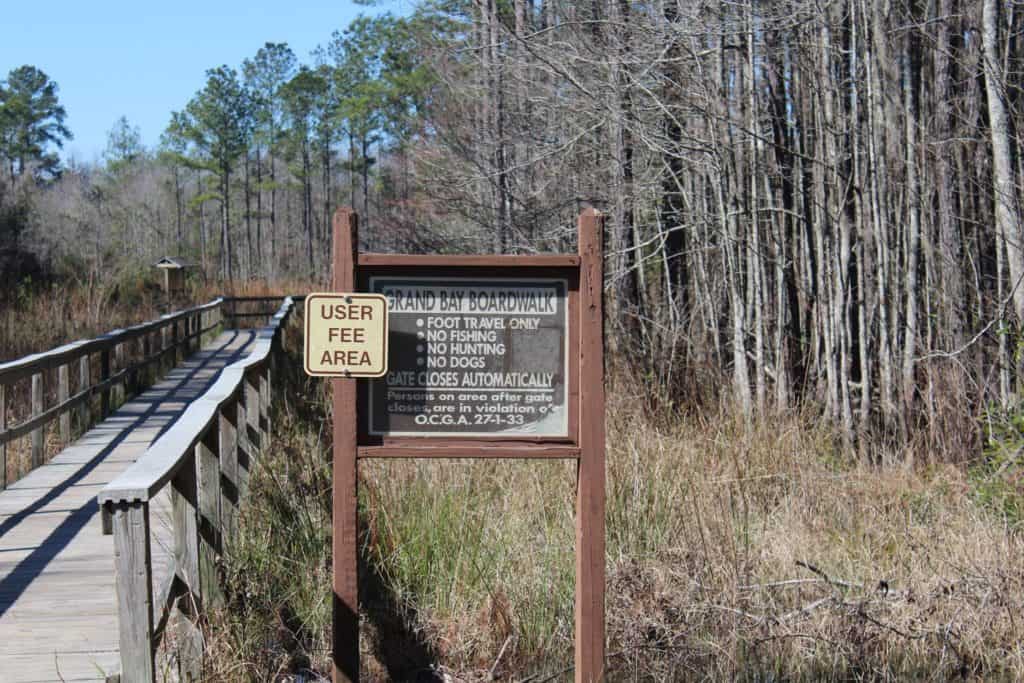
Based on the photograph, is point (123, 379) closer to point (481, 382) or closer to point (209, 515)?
point (209, 515)

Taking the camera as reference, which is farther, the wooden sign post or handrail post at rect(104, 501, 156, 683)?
the wooden sign post

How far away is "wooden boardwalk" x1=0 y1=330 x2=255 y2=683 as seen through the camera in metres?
4.48

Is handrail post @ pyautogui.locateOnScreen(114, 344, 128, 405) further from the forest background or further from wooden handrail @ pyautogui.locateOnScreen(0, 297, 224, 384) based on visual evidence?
the forest background

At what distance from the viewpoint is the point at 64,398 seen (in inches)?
387

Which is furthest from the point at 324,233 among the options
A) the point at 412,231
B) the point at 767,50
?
the point at 767,50

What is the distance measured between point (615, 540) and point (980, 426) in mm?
3450

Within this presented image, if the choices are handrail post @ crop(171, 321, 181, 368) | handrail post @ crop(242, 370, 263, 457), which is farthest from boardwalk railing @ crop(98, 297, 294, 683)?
handrail post @ crop(171, 321, 181, 368)

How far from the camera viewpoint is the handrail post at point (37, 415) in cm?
887

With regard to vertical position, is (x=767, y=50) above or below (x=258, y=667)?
above

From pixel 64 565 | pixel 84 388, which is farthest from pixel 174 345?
pixel 64 565

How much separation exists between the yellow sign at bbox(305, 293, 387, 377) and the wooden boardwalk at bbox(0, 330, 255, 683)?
1.38 m

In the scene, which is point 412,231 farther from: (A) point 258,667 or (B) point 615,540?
(A) point 258,667

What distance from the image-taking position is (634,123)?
31.3 ft

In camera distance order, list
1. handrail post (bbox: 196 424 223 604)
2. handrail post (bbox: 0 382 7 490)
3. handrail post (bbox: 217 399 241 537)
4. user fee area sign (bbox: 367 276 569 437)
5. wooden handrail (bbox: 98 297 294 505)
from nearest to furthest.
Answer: wooden handrail (bbox: 98 297 294 505) < user fee area sign (bbox: 367 276 569 437) < handrail post (bbox: 196 424 223 604) < handrail post (bbox: 217 399 241 537) < handrail post (bbox: 0 382 7 490)
